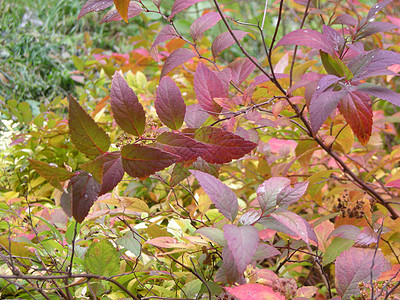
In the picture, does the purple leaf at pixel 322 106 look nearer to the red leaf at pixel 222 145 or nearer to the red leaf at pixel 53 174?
the red leaf at pixel 222 145

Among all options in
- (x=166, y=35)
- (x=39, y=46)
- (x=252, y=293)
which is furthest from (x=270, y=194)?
(x=39, y=46)

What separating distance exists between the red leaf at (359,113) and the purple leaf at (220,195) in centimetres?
21

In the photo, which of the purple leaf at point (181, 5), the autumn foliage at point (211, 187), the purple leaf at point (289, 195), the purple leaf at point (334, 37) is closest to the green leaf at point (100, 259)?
the autumn foliage at point (211, 187)

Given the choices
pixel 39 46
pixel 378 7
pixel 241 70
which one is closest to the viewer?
pixel 378 7

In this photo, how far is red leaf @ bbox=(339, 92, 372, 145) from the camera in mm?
528

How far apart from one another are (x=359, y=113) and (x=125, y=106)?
338 mm

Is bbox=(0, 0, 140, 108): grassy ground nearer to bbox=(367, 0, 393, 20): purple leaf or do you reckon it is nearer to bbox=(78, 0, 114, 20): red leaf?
bbox=(78, 0, 114, 20): red leaf

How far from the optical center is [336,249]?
2.10 feet

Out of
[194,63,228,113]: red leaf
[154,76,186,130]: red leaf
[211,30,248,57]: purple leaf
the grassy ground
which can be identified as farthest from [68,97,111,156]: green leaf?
the grassy ground

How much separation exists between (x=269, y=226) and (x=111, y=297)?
29 cm

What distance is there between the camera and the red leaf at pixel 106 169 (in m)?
0.43

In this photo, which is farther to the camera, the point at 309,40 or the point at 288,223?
the point at 309,40

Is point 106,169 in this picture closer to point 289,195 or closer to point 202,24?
point 289,195

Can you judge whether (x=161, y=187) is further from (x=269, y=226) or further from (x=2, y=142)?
(x=269, y=226)
